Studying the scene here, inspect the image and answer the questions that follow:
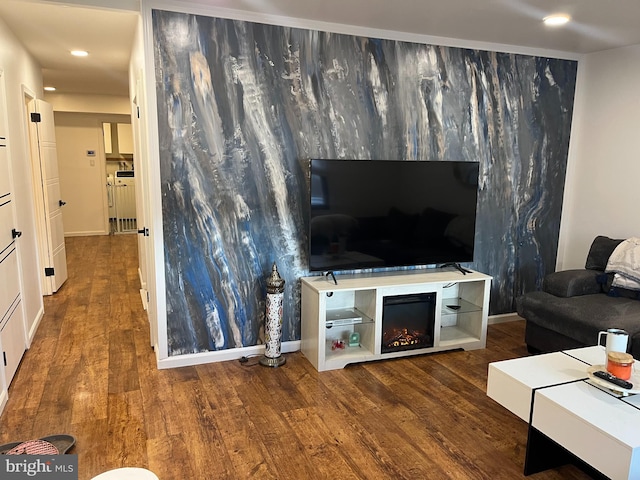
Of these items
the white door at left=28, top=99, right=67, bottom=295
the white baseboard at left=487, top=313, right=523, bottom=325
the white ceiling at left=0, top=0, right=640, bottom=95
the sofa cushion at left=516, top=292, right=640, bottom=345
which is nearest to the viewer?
the white ceiling at left=0, top=0, right=640, bottom=95

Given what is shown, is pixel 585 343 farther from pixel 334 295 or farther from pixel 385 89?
pixel 385 89

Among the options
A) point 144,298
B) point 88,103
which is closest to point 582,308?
point 144,298

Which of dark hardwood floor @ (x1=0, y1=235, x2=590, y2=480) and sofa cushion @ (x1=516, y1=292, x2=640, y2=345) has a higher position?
sofa cushion @ (x1=516, y1=292, x2=640, y2=345)

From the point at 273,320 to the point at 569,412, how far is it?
6.52ft

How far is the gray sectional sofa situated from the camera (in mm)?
3203

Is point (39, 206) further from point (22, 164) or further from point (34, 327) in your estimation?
point (34, 327)

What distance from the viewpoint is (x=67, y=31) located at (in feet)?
12.8

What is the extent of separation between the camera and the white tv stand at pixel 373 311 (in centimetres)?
346

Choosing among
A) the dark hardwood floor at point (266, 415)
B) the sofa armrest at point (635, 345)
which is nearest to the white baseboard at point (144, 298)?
the dark hardwood floor at point (266, 415)

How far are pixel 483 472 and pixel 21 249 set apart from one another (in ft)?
11.8

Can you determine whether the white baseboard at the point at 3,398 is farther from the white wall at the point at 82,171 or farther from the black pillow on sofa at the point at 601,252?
the white wall at the point at 82,171

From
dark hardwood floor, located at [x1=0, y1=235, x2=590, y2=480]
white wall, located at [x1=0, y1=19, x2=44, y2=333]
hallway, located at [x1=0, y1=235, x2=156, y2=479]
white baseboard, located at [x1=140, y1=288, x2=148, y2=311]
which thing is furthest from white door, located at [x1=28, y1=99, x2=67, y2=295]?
dark hardwood floor, located at [x1=0, y1=235, x2=590, y2=480]

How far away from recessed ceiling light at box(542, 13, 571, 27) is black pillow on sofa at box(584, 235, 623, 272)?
5.85ft

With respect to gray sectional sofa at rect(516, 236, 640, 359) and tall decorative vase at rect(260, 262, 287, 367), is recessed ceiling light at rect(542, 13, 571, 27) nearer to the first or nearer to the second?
gray sectional sofa at rect(516, 236, 640, 359)
